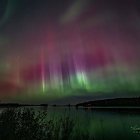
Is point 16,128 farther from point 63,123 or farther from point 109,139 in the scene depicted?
point 109,139

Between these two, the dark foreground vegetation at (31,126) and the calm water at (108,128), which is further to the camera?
the calm water at (108,128)

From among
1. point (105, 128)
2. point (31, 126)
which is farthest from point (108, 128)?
point (31, 126)

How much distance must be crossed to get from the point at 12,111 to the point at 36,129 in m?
2.89

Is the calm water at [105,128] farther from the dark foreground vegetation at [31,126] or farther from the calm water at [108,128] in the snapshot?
the dark foreground vegetation at [31,126]

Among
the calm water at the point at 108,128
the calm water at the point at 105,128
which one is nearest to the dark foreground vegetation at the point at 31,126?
the calm water at the point at 105,128

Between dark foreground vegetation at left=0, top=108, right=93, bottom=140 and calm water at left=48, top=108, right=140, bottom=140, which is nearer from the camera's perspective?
dark foreground vegetation at left=0, top=108, right=93, bottom=140

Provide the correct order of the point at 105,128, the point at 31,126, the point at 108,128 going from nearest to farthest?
the point at 31,126
the point at 108,128
the point at 105,128

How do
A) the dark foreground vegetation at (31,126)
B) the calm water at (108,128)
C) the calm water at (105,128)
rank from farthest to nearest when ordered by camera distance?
the calm water at (108,128) < the calm water at (105,128) < the dark foreground vegetation at (31,126)

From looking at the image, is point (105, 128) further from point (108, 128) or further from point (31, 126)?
point (31, 126)

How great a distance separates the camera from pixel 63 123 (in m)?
19.1

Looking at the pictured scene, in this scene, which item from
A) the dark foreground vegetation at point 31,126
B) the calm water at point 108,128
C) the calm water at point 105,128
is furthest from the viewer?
the calm water at point 108,128

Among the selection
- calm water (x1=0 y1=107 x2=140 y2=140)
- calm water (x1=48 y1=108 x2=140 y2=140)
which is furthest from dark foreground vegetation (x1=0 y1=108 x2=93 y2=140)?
calm water (x1=48 y1=108 x2=140 y2=140)

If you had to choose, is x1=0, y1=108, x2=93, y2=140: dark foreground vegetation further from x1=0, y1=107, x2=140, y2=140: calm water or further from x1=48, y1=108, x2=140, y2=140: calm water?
x1=48, y1=108, x2=140, y2=140: calm water

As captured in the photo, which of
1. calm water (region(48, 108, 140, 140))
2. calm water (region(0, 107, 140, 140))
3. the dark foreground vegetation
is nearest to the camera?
the dark foreground vegetation
